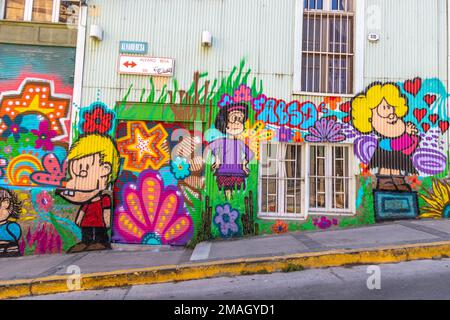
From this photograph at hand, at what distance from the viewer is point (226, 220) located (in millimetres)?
7762

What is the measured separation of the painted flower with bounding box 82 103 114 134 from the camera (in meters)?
7.92

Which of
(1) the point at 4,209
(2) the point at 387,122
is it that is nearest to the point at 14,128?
(1) the point at 4,209

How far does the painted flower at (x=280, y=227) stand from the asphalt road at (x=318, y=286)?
233cm

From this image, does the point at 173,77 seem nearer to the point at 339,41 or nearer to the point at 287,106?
the point at 287,106

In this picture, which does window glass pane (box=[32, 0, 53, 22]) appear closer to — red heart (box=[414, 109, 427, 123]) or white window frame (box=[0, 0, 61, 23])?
white window frame (box=[0, 0, 61, 23])

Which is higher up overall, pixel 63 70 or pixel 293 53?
pixel 293 53

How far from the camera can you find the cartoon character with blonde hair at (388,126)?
317 inches

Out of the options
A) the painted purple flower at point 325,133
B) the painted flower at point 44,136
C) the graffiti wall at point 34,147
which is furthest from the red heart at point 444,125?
the painted flower at point 44,136

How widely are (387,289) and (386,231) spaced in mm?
2785

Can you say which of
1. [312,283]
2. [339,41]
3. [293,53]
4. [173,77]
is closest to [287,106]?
[293,53]

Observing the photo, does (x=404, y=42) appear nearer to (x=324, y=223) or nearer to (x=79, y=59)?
(x=324, y=223)

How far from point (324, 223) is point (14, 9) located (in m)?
8.82

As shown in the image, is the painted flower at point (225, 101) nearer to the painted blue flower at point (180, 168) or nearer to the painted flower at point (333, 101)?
the painted blue flower at point (180, 168)

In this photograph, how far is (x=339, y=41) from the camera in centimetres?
851
